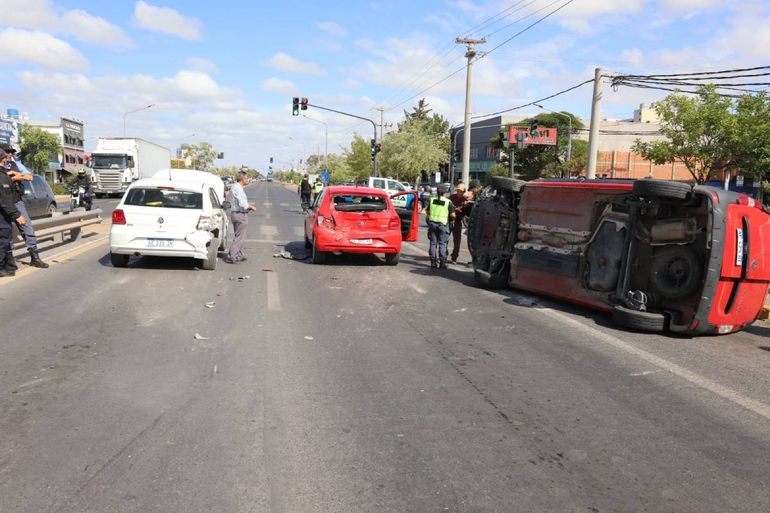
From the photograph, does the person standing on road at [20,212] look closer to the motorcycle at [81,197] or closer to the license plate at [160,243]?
the license plate at [160,243]

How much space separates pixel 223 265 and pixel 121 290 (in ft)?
9.87

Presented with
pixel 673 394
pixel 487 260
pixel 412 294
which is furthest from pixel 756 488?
pixel 487 260

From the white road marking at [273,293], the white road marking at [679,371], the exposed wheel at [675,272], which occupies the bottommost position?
the white road marking at [273,293]

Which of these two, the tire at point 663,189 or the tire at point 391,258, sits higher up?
the tire at point 663,189

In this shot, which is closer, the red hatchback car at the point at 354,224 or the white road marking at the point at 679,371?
the white road marking at the point at 679,371

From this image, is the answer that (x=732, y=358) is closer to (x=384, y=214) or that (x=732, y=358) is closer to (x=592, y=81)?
(x=384, y=214)

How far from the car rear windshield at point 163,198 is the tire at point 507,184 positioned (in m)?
5.29

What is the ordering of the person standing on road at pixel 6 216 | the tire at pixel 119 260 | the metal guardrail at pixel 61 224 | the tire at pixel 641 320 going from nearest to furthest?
1. the tire at pixel 641 320
2. the person standing on road at pixel 6 216
3. the tire at pixel 119 260
4. the metal guardrail at pixel 61 224

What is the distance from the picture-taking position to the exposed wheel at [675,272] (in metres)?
7.07

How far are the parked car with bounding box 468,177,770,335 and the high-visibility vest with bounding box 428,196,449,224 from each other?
2871 millimetres

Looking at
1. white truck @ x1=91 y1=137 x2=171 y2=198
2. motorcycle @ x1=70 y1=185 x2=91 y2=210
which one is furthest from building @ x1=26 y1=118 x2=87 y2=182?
motorcycle @ x1=70 y1=185 x2=91 y2=210

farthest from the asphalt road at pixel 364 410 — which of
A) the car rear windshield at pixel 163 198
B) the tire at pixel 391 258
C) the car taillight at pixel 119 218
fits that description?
the tire at pixel 391 258

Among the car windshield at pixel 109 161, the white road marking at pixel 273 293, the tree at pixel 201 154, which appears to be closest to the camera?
Result: the white road marking at pixel 273 293

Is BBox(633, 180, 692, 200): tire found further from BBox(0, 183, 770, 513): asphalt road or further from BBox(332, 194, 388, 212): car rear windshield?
BBox(332, 194, 388, 212): car rear windshield
